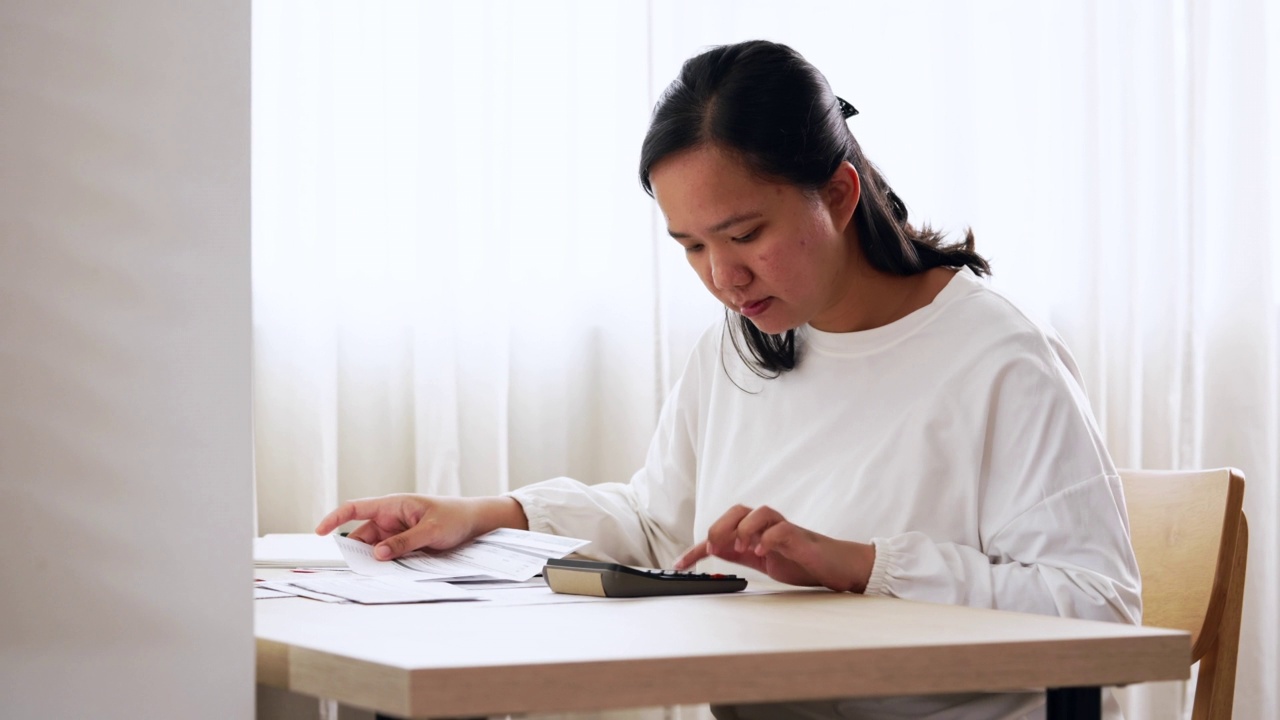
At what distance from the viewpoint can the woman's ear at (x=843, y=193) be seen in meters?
1.26

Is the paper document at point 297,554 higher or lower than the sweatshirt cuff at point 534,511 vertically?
lower

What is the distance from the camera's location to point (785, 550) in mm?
902

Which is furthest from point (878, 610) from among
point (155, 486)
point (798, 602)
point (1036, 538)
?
point (155, 486)

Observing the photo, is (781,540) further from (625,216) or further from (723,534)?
(625,216)

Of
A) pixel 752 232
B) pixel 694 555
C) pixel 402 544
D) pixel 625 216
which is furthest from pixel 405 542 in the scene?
pixel 625 216

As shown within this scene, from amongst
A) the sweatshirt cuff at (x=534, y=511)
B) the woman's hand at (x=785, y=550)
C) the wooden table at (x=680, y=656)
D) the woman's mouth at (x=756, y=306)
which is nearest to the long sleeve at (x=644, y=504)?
the sweatshirt cuff at (x=534, y=511)

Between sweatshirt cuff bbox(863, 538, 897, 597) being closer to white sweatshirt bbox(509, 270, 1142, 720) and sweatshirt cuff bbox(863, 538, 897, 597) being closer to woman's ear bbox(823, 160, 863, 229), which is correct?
white sweatshirt bbox(509, 270, 1142, 720)

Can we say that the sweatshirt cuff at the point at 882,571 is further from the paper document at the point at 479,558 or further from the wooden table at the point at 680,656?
the paper document at the point at 479,558

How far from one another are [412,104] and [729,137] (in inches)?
40.5

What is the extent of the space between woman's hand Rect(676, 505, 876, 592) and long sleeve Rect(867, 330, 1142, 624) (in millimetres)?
19

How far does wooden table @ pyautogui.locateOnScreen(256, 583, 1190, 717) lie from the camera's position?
0.51 meters

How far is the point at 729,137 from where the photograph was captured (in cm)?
116

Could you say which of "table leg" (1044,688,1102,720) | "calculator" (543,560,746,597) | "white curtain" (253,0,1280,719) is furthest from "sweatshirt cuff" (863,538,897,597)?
"white curtain" (253,0,1280,719)

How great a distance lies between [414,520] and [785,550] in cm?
46
